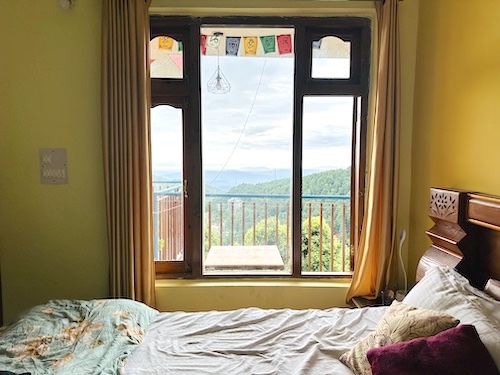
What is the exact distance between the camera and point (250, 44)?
286cm

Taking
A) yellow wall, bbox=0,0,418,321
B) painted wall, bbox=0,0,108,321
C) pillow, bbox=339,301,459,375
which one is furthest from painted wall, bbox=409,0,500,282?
painted wall, bbox=0,0,108,321

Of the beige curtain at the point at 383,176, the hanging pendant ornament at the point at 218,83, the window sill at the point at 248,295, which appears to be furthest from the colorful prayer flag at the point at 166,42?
the window sill at the point at 248,295

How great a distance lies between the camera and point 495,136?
176cm

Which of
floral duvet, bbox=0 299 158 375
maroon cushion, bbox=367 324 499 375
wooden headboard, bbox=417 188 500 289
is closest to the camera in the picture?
maroon cushion, bbox=367 324 499 375

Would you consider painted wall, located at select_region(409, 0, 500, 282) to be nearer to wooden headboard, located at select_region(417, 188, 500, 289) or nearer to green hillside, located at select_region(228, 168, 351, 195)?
wooden headboard, located at select_region(417, 188, 500, 289)

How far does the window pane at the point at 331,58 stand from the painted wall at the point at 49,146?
1.63m

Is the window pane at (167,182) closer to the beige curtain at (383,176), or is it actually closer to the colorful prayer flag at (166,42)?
the colorful prayer flag at (166,42)

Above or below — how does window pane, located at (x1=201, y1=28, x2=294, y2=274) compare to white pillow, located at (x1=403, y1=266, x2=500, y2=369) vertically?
above

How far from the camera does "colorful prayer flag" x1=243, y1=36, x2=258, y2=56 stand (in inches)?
112

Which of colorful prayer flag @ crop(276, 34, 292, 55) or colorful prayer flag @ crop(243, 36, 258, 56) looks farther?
colorful prayer flag @ crop(243, 36, 258, 56)

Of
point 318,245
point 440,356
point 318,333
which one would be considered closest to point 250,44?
point 318,245

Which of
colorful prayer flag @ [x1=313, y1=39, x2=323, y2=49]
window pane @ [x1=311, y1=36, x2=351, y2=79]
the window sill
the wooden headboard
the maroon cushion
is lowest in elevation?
the window sill

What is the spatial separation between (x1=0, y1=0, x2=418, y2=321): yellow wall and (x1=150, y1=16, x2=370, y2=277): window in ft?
0.64

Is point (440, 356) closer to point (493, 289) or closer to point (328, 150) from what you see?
point (493, 289)
